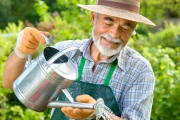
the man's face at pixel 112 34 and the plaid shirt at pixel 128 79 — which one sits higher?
the man's face at pixel 112 34

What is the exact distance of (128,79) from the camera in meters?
2.30

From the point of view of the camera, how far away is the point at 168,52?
15.5 feet

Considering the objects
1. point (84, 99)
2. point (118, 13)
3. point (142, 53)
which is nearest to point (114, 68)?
point (118, 13)

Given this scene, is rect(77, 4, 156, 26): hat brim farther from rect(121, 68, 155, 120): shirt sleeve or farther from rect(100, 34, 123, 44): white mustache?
rect(121, 68, 155, 120): shirt sleeve

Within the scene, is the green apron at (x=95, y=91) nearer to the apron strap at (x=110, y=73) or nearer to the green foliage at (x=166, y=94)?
the apron strap at (x=110, y=73)

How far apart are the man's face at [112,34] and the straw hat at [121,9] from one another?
36 mm

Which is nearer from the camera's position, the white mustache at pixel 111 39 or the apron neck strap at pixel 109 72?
the white mustache at pixel 111 39

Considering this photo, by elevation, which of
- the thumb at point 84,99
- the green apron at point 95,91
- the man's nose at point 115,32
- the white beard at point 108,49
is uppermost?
the man's nose at point 115,32

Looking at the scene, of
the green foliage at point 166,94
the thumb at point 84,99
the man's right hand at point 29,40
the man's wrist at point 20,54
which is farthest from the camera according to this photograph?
the green foliage at point 166,94

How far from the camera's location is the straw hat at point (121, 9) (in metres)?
2.22

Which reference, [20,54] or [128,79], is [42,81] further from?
[128,79]

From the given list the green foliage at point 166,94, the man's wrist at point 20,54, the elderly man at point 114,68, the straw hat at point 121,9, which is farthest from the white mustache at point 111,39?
the green foliage at point 166,94

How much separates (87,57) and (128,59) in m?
0.22

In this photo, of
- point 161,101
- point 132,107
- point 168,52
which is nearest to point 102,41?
point 132,107
